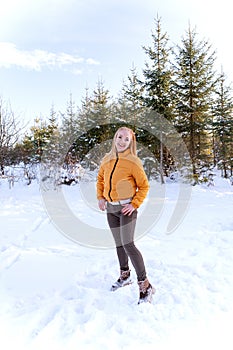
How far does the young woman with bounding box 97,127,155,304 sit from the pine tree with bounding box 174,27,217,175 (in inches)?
415

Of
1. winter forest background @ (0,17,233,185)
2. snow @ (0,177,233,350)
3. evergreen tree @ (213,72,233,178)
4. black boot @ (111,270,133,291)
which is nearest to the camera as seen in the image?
snow @ (0,177,233,350)

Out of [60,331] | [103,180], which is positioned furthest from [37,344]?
[103,180]

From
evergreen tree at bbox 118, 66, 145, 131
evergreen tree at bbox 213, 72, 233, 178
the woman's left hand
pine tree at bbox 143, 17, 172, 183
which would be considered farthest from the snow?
evergreen tree at bbox 213, 72, 233, 178

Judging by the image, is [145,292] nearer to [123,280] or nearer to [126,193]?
[123,280]

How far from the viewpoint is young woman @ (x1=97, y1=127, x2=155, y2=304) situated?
2.21 m

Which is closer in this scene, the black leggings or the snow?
the snow

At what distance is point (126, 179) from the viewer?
223 cm

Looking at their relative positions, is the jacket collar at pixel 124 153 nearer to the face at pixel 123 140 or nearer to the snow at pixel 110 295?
the face at pixel 123 140

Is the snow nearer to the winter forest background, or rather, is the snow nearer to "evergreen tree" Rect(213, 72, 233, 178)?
the winter forest background

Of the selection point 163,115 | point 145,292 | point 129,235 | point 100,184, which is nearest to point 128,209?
point 129,235

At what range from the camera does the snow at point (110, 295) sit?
1760 millimetres

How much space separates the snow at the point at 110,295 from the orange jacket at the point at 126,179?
913 millimetres

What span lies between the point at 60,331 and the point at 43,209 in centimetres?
491

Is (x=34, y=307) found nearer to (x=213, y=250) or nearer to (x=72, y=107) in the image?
(x=213, y=250)
